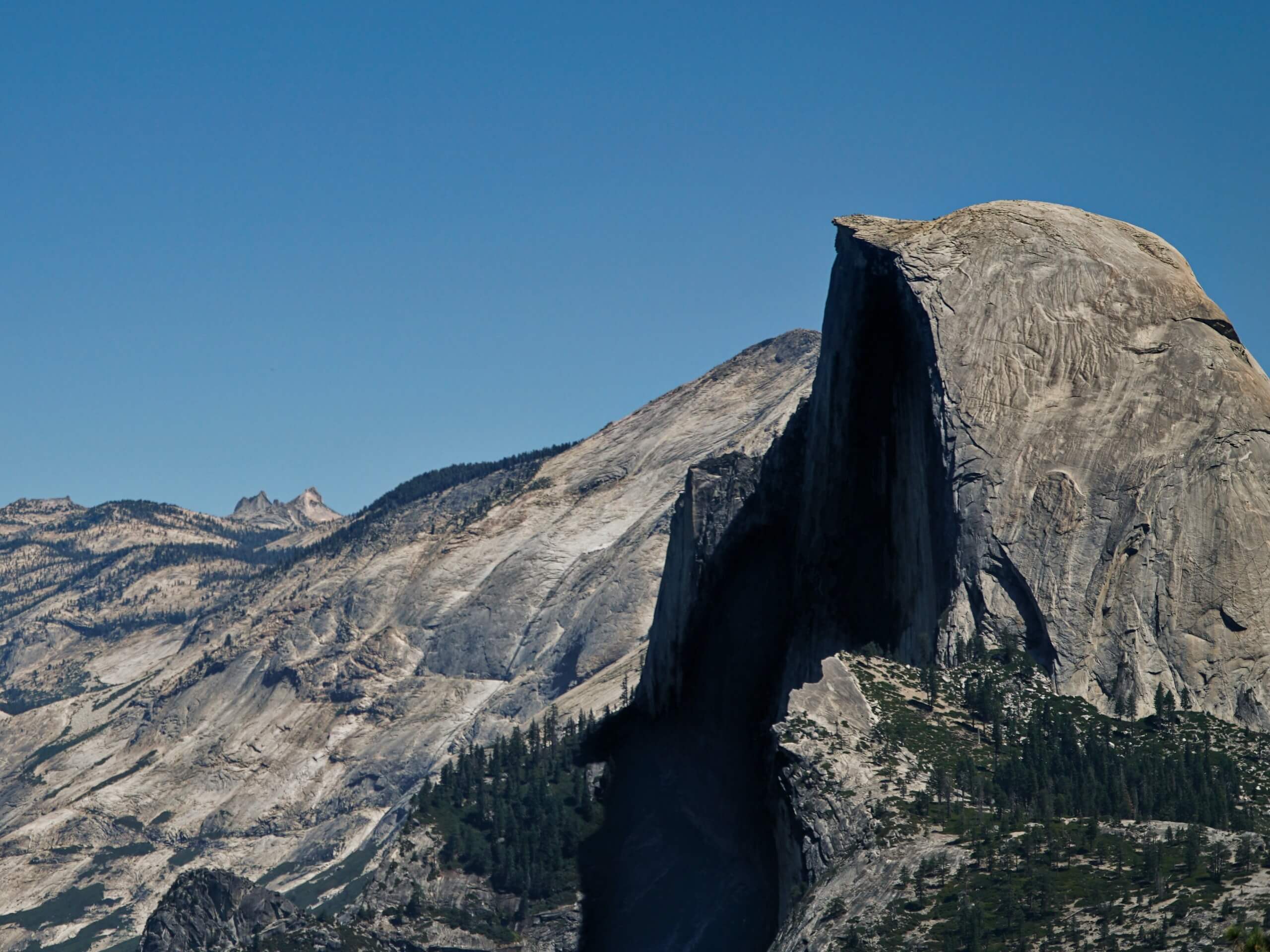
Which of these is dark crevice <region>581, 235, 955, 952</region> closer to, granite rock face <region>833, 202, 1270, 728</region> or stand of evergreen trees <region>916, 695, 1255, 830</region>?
granite rock face <region>833, 202, 1270, 728</region>

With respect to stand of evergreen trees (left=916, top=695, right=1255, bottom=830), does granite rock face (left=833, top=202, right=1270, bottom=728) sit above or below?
above

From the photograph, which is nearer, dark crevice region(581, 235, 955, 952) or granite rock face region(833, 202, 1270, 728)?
granite rock face region(833, 202, 1270, 728)

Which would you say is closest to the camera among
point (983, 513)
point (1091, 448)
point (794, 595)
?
point (983, 513)

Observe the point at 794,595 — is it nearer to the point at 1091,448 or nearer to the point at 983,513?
the point at 983,513

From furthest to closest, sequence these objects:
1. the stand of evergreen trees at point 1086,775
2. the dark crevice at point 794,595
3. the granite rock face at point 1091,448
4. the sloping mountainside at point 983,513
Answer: the dark crevice at point 794,595, the granite rock face at point 1091,448, the sloping mountainside at point 983,513, the stand of evergreen trees at point 1086,775

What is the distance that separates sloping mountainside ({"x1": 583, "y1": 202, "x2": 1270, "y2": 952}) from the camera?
462ft

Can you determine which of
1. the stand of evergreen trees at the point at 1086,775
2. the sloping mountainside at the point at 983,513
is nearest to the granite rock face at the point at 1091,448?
the sloping mountainside at the point at 983,513

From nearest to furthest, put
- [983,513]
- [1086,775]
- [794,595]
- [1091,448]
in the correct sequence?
1. [1086,775]
2. [983,513]
3. [1091,448]
4. [794,595]

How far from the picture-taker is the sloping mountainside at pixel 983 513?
462 ft

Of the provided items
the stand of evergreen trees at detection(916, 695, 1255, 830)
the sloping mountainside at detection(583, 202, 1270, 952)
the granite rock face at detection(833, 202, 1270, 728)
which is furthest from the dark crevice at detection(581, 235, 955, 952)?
the stand of evergreen trees at detection(916, 695, 1255, 830)

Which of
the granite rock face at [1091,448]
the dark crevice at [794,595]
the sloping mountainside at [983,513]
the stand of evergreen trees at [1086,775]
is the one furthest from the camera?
the dark crevice at [794,595]

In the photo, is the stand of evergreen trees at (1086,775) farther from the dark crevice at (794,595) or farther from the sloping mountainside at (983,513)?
the dark crevice at (794,595)

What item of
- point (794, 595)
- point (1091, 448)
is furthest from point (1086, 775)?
point (794, 595)

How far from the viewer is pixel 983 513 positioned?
488ft
